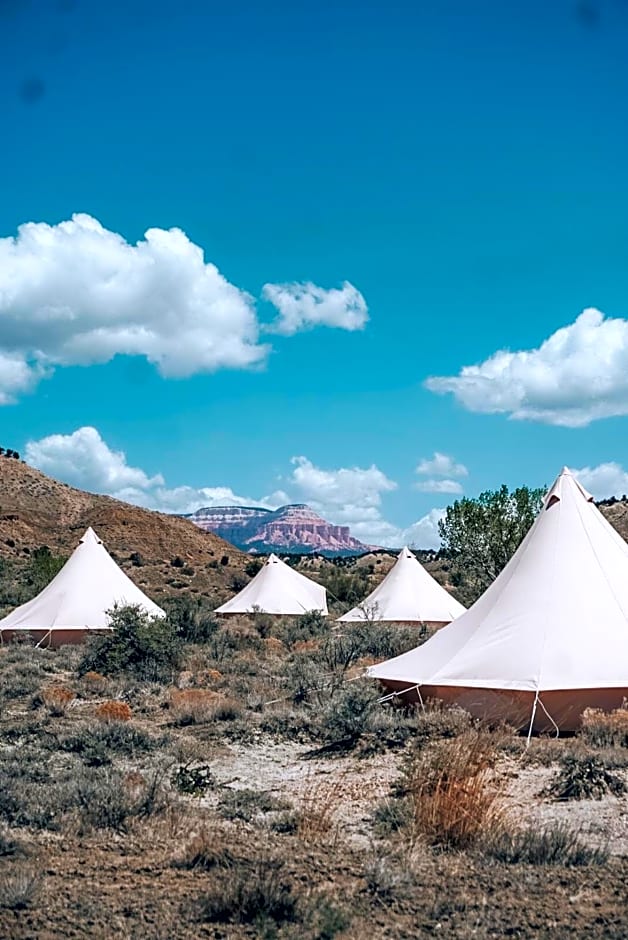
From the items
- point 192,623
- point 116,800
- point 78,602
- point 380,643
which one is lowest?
point 116,800

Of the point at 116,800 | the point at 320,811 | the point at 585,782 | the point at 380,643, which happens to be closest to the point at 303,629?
the point at 380,643

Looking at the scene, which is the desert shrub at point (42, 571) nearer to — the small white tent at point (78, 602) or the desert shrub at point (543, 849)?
the small white tent at point (78, 602)

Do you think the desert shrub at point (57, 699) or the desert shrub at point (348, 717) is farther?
the desert shrub at point (57, 699)

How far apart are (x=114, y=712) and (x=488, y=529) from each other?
52.9 ft

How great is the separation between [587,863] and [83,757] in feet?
19.4

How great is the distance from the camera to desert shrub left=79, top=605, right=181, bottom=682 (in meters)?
18.4

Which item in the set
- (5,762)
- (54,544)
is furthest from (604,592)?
(54,544)

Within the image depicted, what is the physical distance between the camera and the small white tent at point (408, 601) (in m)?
27.8

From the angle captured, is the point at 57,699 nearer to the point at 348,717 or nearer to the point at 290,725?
the point at 290,725

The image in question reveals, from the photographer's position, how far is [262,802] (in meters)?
8.36

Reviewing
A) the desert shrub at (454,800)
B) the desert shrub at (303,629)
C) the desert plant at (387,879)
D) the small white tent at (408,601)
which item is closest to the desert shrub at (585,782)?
the desert shrub at (454,800)

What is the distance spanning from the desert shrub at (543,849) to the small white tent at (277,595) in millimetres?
24634

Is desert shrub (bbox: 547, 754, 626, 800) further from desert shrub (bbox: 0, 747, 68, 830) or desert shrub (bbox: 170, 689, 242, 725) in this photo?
desert shrub (bbox: 170, 689, 242, 725)

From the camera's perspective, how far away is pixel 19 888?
575 centimetres
